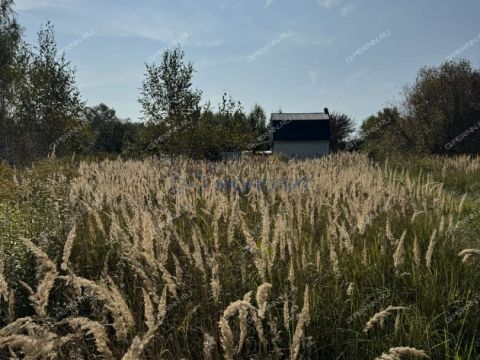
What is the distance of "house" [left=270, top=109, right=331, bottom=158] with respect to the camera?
46250 mm

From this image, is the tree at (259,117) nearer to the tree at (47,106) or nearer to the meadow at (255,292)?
the tree at (47,106)

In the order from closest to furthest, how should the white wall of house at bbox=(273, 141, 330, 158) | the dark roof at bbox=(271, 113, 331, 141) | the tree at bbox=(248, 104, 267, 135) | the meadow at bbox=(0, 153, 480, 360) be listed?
1. the meadow at bbox=(0, 153, 480, 360)
2. the white wall of house at bbox=(273, 141, 330, 158)
3. the dark roof at bbox=(271, 113, 331, 141)
4. the tree at bbox=(248, 104, 267, 135)

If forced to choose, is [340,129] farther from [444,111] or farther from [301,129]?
[444,111]

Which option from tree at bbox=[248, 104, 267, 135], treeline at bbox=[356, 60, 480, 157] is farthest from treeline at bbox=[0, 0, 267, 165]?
tree at bbox=[248, 104, 267, 135]

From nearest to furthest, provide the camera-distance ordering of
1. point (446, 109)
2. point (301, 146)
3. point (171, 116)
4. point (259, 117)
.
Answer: point (171, 116) < point (446, 109) < point (301, 146) < point (259, 117)

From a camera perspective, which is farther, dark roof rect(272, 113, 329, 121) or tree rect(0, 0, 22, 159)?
dark roof rect(272, 113, 329, 121)

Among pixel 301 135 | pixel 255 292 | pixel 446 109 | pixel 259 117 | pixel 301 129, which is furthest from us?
pixel 259 117

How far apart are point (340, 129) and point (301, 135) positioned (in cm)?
1266

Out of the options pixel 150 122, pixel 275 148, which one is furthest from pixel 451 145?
pixel 275 148

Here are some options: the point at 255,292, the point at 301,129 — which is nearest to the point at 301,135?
the point at 301,129

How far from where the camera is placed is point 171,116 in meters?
20.6

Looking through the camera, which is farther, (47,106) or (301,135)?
(301,135)

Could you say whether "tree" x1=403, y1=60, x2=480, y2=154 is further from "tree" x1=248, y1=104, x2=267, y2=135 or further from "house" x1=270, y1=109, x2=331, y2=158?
"tree" x1=248, y1=104, x2=267, y2=135

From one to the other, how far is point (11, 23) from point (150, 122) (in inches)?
636
